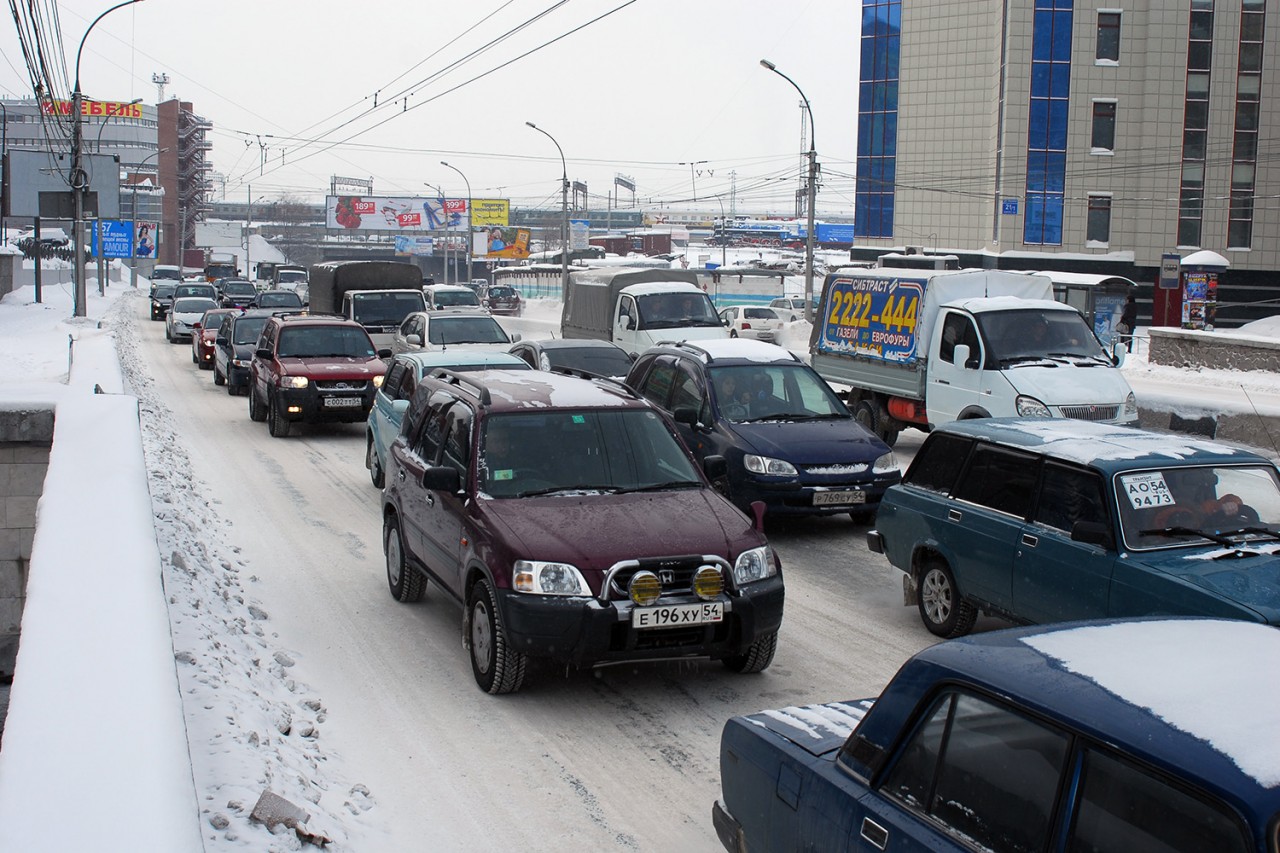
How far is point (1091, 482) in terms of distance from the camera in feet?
24.2

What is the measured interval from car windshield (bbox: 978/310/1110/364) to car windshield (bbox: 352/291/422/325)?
15.2 metres

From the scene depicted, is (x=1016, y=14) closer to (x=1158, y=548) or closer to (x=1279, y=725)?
(x=1158, y=548)

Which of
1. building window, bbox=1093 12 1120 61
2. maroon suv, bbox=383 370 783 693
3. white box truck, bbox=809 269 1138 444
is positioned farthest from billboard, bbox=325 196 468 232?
maroon suv, bbox=383 370 783 693

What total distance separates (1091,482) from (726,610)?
7.48 feet

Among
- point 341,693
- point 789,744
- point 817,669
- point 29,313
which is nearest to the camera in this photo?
point 789,744

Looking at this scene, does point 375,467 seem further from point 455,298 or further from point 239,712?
point 455,298

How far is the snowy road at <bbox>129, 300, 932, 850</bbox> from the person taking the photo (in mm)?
5738

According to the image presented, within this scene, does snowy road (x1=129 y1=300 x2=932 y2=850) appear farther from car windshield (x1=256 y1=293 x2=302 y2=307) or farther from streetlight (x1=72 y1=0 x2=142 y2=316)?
car windshield (x1=256 y1=293 x2=302 y2=307)

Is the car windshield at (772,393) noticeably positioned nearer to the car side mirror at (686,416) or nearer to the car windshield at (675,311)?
the car side mirror at (686,416)

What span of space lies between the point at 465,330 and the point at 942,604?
1355 cm

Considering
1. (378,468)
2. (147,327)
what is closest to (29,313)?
(147,327)

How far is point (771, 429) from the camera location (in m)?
12.0

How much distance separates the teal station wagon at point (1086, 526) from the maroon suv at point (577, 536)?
1.53m

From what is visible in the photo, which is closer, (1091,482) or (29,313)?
(1091,482)
